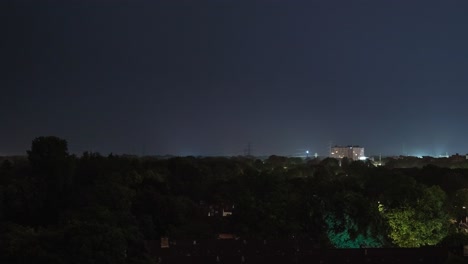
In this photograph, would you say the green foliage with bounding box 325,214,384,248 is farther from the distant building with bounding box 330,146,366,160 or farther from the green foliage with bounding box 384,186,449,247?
the distant building with bounding box 330,146,366,160

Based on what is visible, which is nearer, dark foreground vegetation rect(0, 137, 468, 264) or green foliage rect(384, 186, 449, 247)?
dark foreground vegetation rect(0, 137, 468, 264)

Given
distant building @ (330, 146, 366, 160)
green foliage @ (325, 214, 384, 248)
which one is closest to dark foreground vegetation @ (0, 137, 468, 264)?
green foliage @ (325, 214, 384, 248)

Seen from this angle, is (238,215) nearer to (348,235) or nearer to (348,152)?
(348,235)

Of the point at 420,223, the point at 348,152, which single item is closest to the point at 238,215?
the point at 420,223

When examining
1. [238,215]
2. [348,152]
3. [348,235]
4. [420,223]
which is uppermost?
[348,152]

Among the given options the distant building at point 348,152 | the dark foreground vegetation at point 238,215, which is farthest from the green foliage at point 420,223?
the distant building at point 348,152

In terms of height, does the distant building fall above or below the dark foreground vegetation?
above

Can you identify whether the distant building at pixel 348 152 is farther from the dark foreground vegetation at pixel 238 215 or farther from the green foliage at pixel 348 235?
the green foliage at pixel 348 235

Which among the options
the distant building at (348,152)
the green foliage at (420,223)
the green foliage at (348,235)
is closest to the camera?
the green foliage at (348,235)

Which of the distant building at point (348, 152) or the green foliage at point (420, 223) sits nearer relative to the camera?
the green foliage at point (420, 223)

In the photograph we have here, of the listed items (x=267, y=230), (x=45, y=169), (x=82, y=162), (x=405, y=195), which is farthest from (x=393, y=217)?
(x=82, y=162)

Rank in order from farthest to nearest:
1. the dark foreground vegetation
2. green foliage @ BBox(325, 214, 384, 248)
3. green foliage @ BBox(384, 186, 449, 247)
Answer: green foliage @ BBox(384, 186, 449, 247), green foliage @ BBox(325, 214, 384, 248), the dark foreground vegetation

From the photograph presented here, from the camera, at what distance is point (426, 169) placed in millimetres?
47031

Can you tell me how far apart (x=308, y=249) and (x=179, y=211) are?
22.8ft
